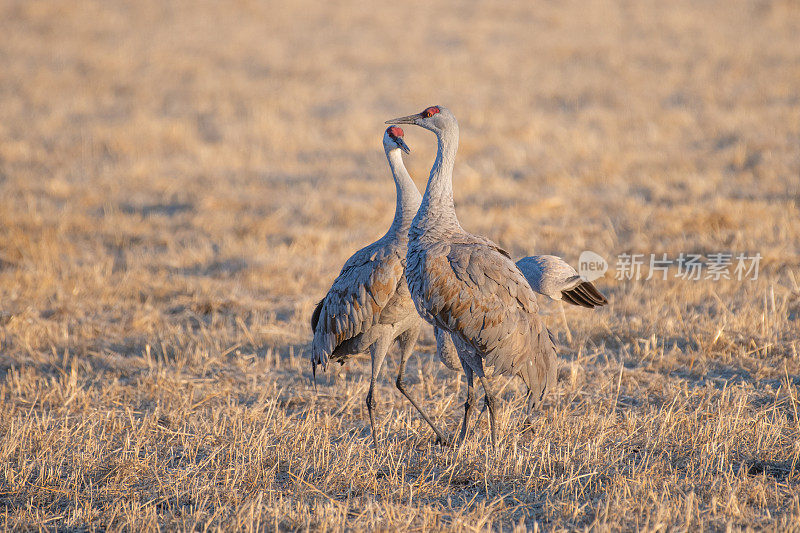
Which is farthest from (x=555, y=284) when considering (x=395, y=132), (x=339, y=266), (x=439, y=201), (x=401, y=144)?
(x=339, y=266)

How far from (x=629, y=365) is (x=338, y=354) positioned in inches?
87.4

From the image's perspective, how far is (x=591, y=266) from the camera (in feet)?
19.0

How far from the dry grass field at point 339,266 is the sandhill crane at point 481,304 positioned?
49 centimetres

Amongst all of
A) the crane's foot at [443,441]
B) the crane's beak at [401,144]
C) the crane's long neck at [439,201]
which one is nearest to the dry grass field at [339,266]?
the crane's foot at [443,441]

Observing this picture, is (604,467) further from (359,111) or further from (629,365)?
(359,111)

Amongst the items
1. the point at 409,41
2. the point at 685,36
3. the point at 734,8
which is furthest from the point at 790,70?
the point at 409,41

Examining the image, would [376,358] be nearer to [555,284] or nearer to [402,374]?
[402,374]

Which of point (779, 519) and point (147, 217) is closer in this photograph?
point (779, 519)

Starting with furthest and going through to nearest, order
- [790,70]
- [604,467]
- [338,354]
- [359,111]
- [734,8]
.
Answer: [734,8] < [790,70] < [359,111] < [338,354] < [604,467]

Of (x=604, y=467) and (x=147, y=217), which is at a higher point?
(x=147, y=217)

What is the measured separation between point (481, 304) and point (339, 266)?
4.19m

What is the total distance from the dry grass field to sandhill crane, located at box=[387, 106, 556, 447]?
1.62ft

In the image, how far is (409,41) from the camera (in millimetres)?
21672

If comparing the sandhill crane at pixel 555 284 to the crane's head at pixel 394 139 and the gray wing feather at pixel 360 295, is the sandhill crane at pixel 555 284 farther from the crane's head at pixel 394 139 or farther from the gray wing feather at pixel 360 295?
the crane's head at pixel 394 139
